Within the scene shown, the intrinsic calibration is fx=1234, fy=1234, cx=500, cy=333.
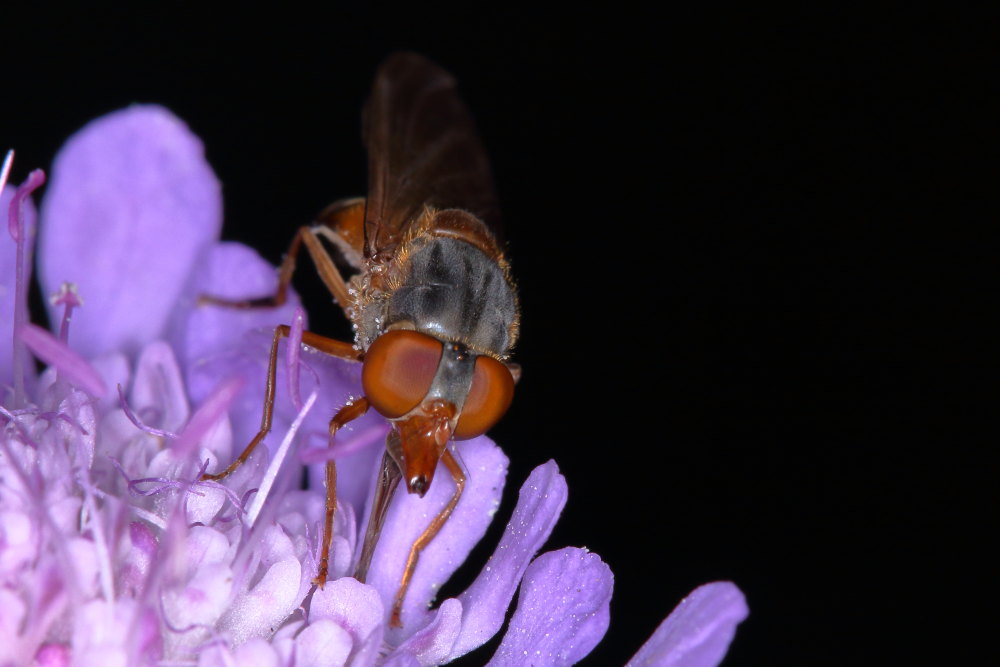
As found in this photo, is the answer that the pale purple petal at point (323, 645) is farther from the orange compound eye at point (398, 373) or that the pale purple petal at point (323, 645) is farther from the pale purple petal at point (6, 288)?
the pale purple petal at point (6, 288)

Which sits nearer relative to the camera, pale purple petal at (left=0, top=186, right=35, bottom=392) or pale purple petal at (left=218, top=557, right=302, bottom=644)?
pale purple petal at (left=218, top=557, right=302, bottom=644)

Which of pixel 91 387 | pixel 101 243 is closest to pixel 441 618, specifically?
pixel 91 387

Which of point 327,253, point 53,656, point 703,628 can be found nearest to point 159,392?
point 327,253

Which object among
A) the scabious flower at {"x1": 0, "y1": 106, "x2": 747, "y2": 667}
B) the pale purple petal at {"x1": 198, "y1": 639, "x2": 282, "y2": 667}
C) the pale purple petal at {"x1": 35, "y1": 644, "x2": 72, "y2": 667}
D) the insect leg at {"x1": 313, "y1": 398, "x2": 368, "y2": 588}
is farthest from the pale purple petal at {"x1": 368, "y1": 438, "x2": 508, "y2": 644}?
the pale purple petal at {"x1": 35, "y1": 644, "x2": 72, "y2": 667}

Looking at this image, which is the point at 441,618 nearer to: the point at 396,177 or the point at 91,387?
the point at 91,387

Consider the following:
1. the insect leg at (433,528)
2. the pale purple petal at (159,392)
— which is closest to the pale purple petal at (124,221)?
the pale purple petal at (159,392)

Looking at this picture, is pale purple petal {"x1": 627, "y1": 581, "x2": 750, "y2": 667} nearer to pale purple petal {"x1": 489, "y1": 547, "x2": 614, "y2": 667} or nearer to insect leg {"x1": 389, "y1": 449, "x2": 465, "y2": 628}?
pale purple petal {"x1": 489, "y1": 547, "x2": 614, "y2": 667}

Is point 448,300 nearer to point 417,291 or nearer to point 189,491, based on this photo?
point 417,291
